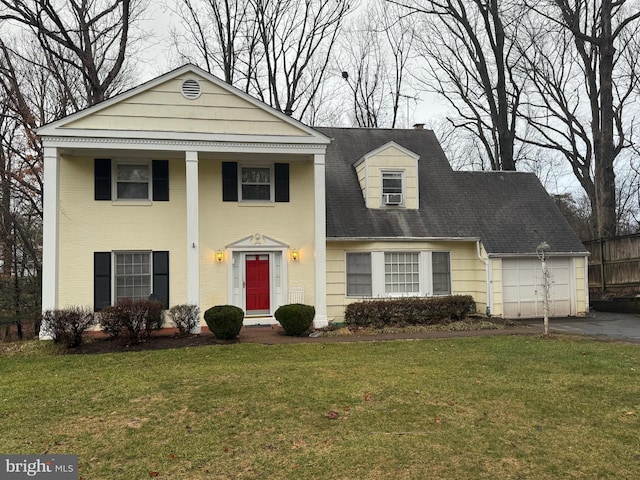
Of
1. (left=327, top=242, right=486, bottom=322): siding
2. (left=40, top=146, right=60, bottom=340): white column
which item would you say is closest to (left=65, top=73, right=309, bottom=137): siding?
(left=40, top=146, right=60, bottom=340): white column

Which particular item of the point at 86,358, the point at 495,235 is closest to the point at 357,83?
the point at 495,235

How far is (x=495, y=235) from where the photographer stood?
49.0ft

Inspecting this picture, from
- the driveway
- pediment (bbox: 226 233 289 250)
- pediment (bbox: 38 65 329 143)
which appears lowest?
the driveway

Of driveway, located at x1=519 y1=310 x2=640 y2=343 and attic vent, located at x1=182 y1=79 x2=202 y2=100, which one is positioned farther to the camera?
attic vent, located at x1=182 y1=79 x2=202 y2=100

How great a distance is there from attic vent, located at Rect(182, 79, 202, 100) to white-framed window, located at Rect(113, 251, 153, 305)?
14.8ft

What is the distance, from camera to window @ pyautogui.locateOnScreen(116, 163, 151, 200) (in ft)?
42.9

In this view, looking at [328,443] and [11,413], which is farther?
[11,413]

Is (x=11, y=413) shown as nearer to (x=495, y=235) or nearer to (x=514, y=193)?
(x=495, y=235)

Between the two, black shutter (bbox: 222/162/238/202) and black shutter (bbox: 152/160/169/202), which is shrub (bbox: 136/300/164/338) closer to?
black shutter (bbox: 152/160/169/202)

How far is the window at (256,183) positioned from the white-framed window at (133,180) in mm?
2674

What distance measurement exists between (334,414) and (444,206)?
1127 centimetres

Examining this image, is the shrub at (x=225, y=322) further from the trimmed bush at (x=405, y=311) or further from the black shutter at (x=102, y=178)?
the black shutter at (x=102, y=178)

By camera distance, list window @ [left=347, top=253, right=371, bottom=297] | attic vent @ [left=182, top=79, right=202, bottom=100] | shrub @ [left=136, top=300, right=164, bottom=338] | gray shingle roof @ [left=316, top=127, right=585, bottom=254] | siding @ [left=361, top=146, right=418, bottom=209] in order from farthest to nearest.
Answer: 1. siding @ [left=361, top=146, right=418, bottom=209]
2. gray shingle roof @ [left=316, top=127, right=585, bottom=254]
3. window @ [left=347, top=253, right=371, bottom=297]
4. attic vent @ [left=182, top=79, right=202, bottom=100]
5. shrub @ [left=136, top=300, right=164, bottom=338]

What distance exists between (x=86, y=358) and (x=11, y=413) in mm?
3535
